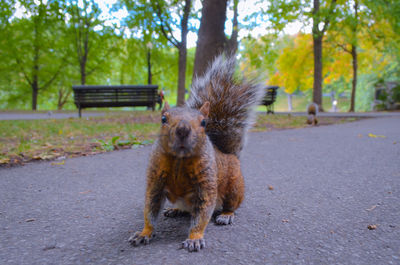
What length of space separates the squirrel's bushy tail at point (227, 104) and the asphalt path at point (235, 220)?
56 cm

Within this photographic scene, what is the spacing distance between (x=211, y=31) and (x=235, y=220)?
6472mm

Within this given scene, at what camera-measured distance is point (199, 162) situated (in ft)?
5.31

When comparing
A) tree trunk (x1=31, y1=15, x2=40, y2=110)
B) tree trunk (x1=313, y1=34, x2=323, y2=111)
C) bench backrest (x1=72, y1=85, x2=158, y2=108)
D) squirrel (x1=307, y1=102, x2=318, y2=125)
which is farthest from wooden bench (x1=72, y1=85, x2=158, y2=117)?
tree trunk (x1=31, y1=15, x2=40, y2=110)

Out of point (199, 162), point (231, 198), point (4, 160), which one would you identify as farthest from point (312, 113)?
point (199, 162)

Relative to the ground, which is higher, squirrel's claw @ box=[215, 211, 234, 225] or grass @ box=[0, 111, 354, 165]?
grass @ box=[0, 111, 354, 165]

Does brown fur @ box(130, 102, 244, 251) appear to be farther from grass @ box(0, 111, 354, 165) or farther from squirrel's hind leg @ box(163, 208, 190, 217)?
grass @ box(0, 111, 354, 165)

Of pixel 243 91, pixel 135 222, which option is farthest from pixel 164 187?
pixel 243 91

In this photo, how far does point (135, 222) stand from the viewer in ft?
6.50

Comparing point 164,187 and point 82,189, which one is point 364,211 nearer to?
point 164,187

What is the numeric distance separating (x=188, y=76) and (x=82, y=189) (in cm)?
2476

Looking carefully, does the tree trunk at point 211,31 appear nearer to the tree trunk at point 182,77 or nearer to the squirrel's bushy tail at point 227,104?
the squirrel's bushy tail at point 227,104

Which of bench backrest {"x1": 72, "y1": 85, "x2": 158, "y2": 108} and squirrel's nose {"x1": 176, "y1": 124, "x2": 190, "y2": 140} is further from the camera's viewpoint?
bench backrest {"x1": 72, "y1": 85, "x2": 158, "y2": 108}

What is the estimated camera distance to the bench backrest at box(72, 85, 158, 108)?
33.0 ft

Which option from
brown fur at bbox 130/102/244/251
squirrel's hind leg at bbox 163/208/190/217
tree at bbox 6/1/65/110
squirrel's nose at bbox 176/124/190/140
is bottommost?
squirrel's hind leg at bbox 163/208/190/217
